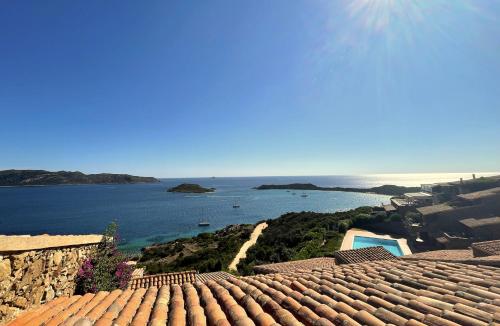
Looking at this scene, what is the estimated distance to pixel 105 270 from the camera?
6.89 m

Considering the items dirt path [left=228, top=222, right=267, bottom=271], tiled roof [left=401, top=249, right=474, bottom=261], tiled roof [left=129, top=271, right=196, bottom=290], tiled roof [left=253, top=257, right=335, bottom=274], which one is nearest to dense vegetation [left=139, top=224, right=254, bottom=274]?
dirt path [left=228, top=222, right=267, bottom=271]

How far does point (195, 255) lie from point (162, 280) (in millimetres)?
21171

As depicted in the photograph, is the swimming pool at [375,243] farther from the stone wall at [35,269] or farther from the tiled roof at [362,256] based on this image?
the stone wall at [35,269]

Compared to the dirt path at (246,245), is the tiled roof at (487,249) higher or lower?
higher

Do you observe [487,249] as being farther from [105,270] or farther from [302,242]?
[302,242]

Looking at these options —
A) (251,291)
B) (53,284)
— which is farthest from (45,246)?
(251,291)

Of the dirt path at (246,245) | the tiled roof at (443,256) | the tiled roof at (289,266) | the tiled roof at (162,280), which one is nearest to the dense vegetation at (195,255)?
the dirt path at (246,245)

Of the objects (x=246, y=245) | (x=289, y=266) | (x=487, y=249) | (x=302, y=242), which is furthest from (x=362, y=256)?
(x=246, y=245)

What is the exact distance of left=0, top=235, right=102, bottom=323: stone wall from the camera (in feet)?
11.7

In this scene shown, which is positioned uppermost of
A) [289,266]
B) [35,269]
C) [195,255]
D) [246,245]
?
[35,269]

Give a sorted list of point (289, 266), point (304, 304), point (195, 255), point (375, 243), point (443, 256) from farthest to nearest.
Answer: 1. point (195, 255)
2. point (375, 243)
3. point (289, 266)
4. point (443, 256)
5. point (304, 304)

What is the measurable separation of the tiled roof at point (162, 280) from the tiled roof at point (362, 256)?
30.2ft

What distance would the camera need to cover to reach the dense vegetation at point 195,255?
92.4 ft

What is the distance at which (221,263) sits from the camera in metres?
27.9
